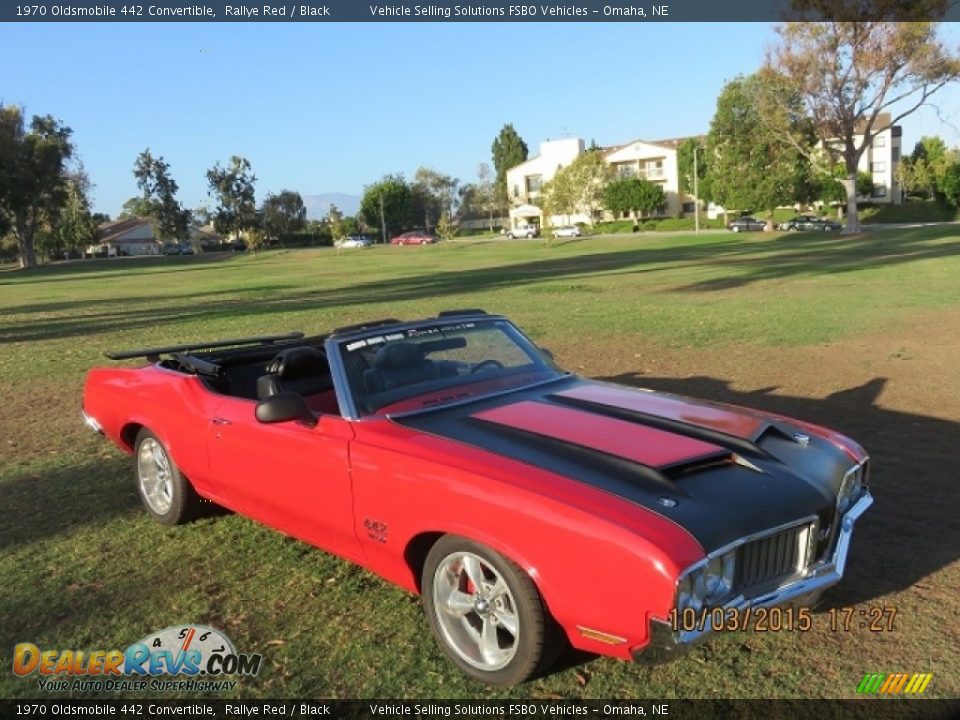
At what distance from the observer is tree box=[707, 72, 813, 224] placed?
5659 centimetres

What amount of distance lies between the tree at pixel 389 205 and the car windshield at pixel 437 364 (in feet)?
363

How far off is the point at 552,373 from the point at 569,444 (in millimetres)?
1322

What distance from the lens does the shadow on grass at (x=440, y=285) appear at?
19406mm

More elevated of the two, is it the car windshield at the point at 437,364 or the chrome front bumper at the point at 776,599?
the car windshield at the point at 437,364

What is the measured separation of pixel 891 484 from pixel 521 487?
11.5 feet

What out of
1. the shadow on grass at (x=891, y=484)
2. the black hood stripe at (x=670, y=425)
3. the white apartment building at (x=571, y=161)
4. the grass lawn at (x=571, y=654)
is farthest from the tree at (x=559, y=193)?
the black hood stripe at (x=670, y=425)

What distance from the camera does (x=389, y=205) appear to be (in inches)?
4530

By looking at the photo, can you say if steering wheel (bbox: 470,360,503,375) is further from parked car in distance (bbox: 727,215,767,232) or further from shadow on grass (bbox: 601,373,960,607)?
parked car in distance (bbox: 727,215,767,232)

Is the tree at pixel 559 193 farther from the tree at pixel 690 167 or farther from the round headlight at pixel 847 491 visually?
the round headlight at pixel 847 491

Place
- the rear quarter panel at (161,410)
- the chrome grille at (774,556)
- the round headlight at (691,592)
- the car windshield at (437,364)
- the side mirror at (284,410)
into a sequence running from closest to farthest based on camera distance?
the round headlight at (691,592) → the chrome grille at (774,556) → the side mirror at (284,410) → the car windshield at (437,364) → the rear quarter panel at (161,410)

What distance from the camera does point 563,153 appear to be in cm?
11138

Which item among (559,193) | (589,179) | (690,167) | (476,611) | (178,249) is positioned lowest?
(476,611)

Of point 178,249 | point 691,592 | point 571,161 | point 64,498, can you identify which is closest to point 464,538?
point 691,592
